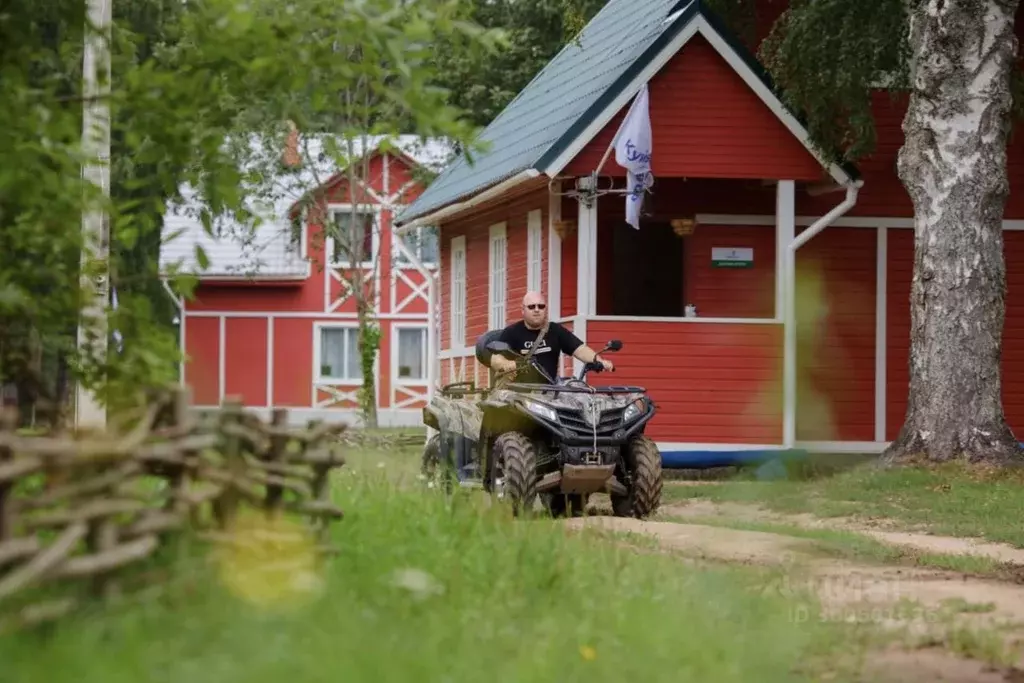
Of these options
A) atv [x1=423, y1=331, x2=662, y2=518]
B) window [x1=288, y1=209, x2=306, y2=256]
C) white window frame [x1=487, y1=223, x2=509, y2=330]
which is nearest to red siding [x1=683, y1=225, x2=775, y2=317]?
white window frame [x1=487, y1=223, x2=509, y2=330]

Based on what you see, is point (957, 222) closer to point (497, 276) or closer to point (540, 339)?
point (540, 339)

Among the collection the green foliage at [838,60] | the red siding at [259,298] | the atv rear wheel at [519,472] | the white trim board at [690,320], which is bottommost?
the atv rear wheel at [519,472]

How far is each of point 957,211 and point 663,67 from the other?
149 inches

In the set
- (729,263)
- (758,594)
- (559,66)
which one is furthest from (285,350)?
(758,594)

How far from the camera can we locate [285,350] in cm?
5369

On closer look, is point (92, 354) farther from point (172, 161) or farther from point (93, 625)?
point (93, 625)

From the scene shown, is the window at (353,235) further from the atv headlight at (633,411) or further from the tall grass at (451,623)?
the tall grass at (451,623)

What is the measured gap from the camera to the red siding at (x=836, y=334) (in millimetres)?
23984

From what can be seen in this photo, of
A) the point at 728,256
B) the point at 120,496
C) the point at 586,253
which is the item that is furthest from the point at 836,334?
the point at 120,496

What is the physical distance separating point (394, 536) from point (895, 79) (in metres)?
14.6

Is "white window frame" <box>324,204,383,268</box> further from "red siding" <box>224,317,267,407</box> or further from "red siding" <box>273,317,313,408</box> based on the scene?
"red siding" <box>224,317,267,407</box>

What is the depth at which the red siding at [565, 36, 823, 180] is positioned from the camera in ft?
72.5

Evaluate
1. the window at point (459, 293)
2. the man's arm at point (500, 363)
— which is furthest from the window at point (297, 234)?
the man's arm at point (500, 363)

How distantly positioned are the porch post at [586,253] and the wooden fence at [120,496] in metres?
13.3
